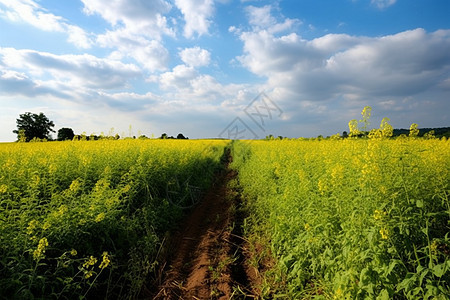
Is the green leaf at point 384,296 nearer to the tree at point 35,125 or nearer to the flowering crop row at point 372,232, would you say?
the flowering crop row at point 372,232

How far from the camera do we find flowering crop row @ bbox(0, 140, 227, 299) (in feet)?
11.9

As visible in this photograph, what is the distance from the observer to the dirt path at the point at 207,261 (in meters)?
4.31

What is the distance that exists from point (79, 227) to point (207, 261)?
2455 millimetres

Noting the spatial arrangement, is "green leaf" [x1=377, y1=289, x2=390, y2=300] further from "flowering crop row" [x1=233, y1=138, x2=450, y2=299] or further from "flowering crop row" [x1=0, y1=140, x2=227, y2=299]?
"flowering crop row" [x1=0, y1=140, x2=227, y2=299]

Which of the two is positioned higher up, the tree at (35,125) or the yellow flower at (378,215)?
the tree at (35,125)

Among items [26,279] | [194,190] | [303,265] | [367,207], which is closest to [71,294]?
[26,279]

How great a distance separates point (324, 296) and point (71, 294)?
3.62 meters

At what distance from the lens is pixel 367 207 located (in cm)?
353

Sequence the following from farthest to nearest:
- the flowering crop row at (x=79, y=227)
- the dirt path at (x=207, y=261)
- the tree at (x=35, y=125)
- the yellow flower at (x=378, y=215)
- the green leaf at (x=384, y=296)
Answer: the tree at (x=35, y=125) → the dirt path at (x=207, y=261) → the flowering crop row at (x=79, y=227) → the yellow flower at (x=378, y=215) → the green leaf at (x=384, y=296)

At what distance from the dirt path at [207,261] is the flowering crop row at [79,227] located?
0.45 m

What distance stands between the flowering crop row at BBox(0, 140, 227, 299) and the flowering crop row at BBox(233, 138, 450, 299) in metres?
2.70

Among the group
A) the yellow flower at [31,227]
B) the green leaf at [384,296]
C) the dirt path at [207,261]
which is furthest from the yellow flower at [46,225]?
the green leaf at [384,296]

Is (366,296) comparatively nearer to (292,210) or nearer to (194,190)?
(292,210)

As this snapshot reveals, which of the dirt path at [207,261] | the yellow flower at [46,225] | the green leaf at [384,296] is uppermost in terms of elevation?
the yellow flower at [46,225]
